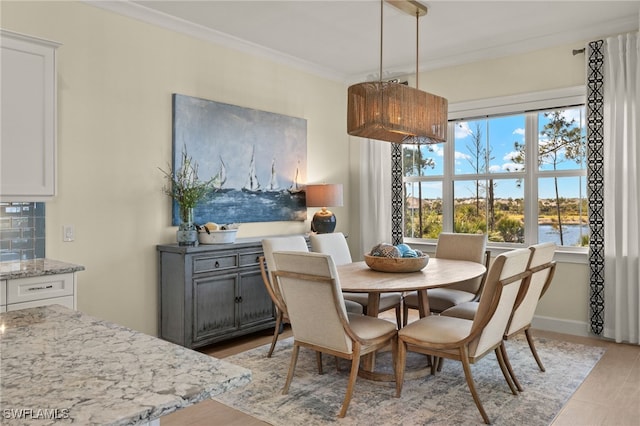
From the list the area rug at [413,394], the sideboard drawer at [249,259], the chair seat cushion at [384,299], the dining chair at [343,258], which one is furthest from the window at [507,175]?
the sideboard drawer at [249,259]

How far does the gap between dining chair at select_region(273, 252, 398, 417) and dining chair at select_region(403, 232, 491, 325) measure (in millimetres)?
959

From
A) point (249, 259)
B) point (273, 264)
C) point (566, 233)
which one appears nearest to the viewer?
point (273, 264)

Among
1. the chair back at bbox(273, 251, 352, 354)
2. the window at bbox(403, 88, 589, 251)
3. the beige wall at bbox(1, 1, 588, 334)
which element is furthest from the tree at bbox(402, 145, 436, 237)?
the chair back at bbox(273, 251, 352, 354)

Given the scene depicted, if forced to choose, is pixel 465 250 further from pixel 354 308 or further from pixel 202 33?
pixel 202 33

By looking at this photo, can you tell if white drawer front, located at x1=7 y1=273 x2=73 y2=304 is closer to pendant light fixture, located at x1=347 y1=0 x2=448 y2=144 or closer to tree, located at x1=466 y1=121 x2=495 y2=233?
pendant light fixture, located at x1=347 y1=0 x2=448 y2=144

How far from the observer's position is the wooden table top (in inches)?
114

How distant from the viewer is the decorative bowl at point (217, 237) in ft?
13.0

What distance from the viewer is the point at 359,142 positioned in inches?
233

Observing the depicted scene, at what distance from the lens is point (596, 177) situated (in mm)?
4262

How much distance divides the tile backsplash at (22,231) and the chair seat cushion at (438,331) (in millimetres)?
2545

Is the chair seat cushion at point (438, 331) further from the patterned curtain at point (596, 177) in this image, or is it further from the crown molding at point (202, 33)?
the crown molding at point (202, 33)

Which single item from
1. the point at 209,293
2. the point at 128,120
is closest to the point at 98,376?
the point at 209,293

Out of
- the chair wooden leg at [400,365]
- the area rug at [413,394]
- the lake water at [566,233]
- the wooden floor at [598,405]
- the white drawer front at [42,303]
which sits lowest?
the wooden floor at [598,405]

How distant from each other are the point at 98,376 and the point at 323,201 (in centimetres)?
412
